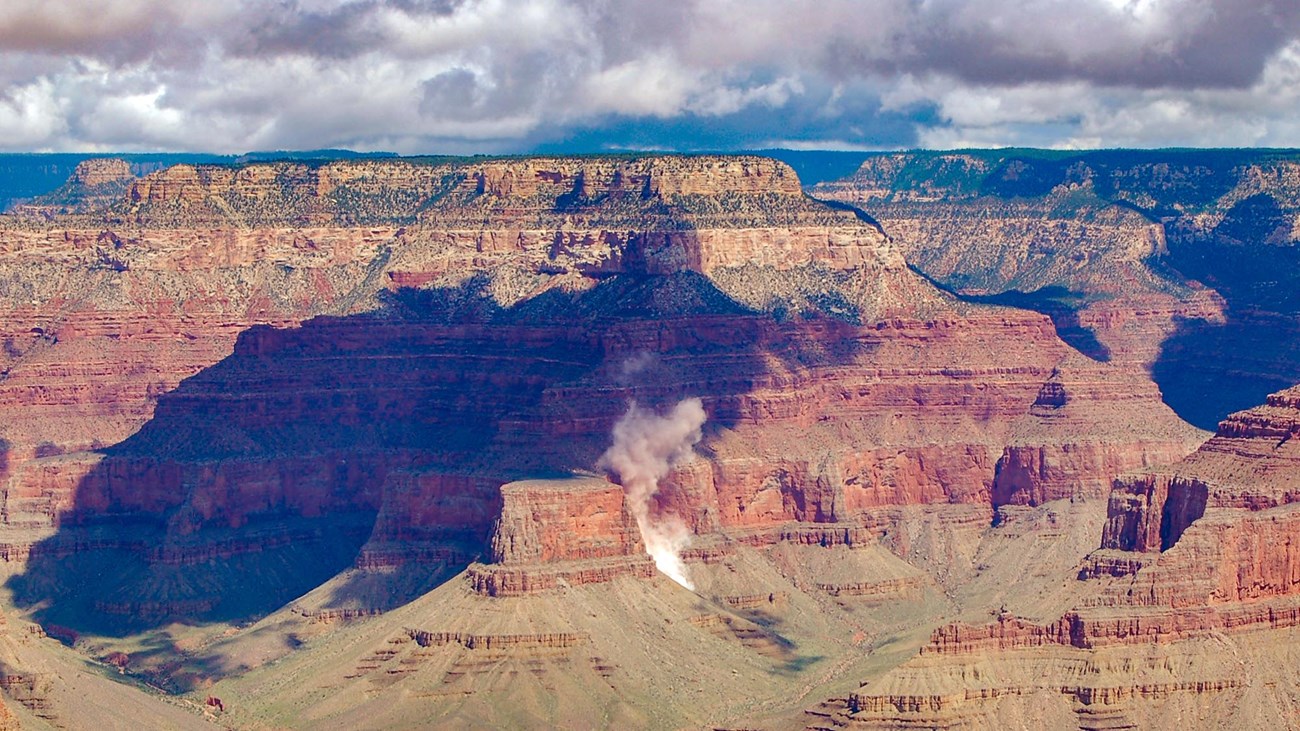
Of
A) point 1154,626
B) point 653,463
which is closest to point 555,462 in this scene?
point 653,463

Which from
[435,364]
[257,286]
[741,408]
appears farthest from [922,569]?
[257,286]

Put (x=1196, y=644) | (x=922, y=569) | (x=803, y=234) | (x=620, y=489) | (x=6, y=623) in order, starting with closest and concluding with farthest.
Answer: (x=1196, y=644) < (x=6, y=623) < (x=620, y=489) < (x=922, y=569) < (x=803, y=234)

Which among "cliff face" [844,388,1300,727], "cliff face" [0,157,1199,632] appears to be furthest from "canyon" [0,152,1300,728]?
"cliff face" [844,388,1300,727]

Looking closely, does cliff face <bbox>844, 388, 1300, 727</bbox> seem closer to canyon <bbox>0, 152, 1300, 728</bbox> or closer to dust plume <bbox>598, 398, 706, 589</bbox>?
canyon <bbox>0, 152, 1300, 728</bbox>

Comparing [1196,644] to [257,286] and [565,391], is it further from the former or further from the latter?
[257,286]

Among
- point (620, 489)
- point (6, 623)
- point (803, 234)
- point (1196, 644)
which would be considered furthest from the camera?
point (803, 234)

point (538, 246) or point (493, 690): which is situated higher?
point (538, 246)

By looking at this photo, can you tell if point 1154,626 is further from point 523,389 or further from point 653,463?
point 523,389
